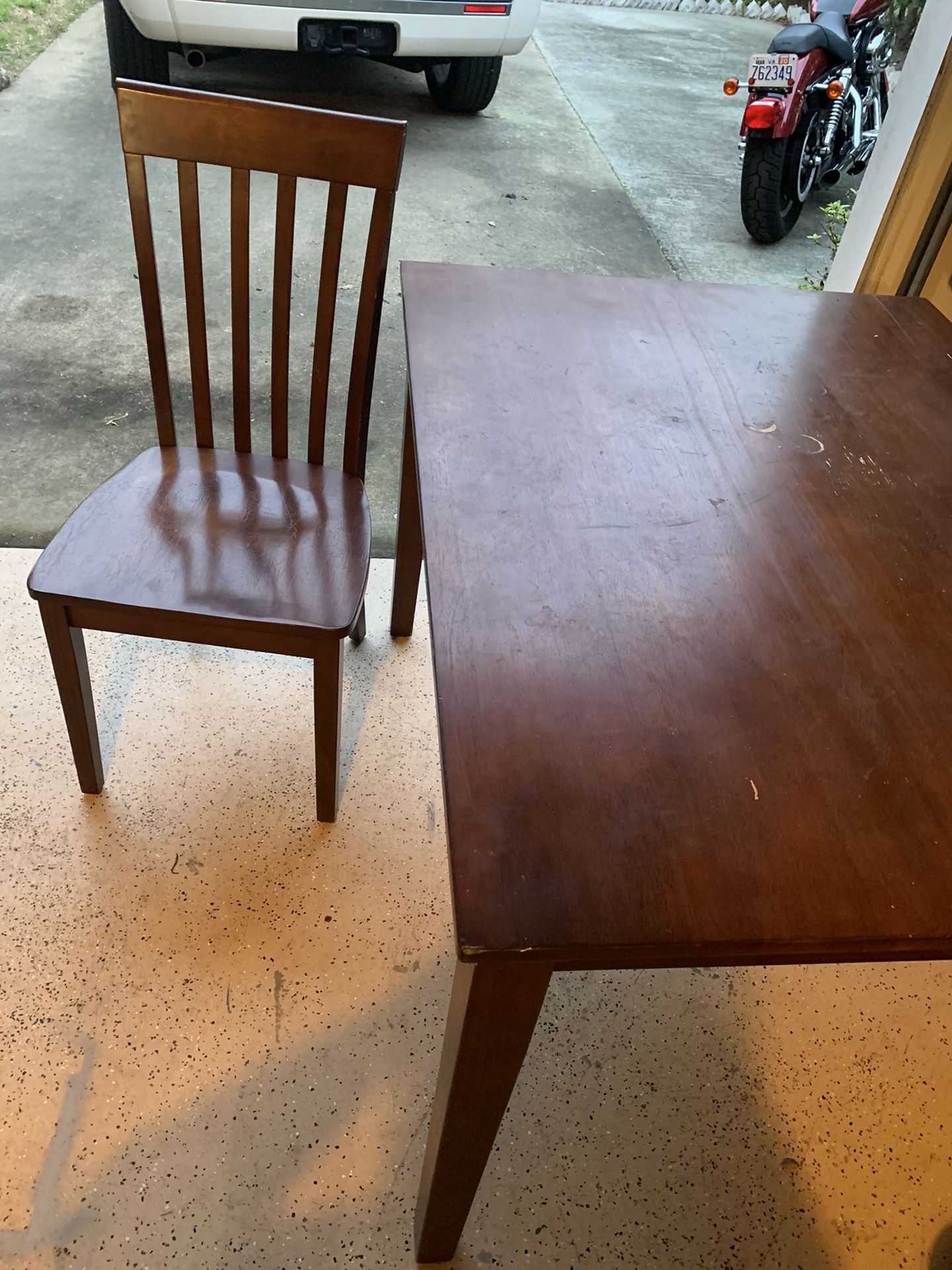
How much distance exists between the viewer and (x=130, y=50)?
11.6 ft

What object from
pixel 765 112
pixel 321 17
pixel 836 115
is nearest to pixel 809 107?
pixel 836 115

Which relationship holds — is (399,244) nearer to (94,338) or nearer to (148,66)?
(94,338)

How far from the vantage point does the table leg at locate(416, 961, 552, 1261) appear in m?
0.74

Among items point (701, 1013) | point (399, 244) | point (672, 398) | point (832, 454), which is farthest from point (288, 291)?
point (399, 244)

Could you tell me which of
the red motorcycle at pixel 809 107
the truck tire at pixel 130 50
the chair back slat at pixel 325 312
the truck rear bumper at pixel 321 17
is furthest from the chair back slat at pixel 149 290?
the red motorcycle at pixel 809 107

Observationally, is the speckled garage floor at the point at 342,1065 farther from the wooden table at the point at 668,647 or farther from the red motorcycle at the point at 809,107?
the red motorcycle at the point at 809,107

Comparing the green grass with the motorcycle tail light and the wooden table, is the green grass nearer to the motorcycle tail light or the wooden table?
the motorcycle tail light

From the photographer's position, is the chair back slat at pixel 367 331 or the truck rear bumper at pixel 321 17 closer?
the chair back slat at pixel 367 331

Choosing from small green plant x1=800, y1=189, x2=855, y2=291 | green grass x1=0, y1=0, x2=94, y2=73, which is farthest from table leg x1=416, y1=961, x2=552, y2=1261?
green grass x1=0, y1=0, x2=94, y2=73

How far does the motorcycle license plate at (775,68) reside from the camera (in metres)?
A: 3.31

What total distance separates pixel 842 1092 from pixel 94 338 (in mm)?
2557

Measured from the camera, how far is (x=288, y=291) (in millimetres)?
1419

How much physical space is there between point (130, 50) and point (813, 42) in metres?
2.58

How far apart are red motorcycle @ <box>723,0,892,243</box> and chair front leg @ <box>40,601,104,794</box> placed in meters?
3.15
